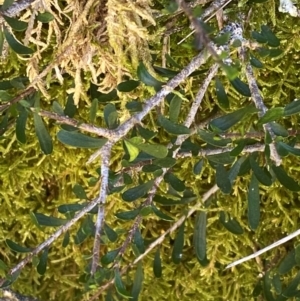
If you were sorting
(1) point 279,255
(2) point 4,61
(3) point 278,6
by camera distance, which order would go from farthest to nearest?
(1) point 279,255 < (2) point 4,61 < (3) point 278,6

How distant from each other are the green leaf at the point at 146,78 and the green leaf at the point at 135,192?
0.21 metres

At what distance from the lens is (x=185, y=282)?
141 cm

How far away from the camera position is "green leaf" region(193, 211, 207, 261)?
1.19m

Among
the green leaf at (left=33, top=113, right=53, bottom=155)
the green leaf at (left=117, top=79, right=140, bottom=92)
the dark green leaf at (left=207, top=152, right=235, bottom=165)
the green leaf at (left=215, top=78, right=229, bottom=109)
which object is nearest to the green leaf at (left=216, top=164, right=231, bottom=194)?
the dark green leaf at (left=207, top=152, right=235, bottom=165)

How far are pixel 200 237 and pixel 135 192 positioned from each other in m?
0.26

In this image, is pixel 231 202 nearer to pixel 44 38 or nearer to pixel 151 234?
pixel 151 234

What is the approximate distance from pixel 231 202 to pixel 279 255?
21cm

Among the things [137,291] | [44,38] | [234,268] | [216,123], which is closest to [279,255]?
[234,268]

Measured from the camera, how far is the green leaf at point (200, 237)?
1.19 m

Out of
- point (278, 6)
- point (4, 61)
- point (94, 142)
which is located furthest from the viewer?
point (4, 61)

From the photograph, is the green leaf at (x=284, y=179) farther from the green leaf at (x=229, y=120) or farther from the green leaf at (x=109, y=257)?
the green leaf at (x=109, y=257)

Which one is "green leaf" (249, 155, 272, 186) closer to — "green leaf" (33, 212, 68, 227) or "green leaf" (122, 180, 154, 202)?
"green leaf" (122, 180, 154, 202)

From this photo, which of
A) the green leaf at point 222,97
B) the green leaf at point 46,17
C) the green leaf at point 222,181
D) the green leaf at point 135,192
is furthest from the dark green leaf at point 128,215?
the green leaf at point 46,17

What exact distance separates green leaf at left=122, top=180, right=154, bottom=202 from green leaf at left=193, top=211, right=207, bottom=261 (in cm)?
23
